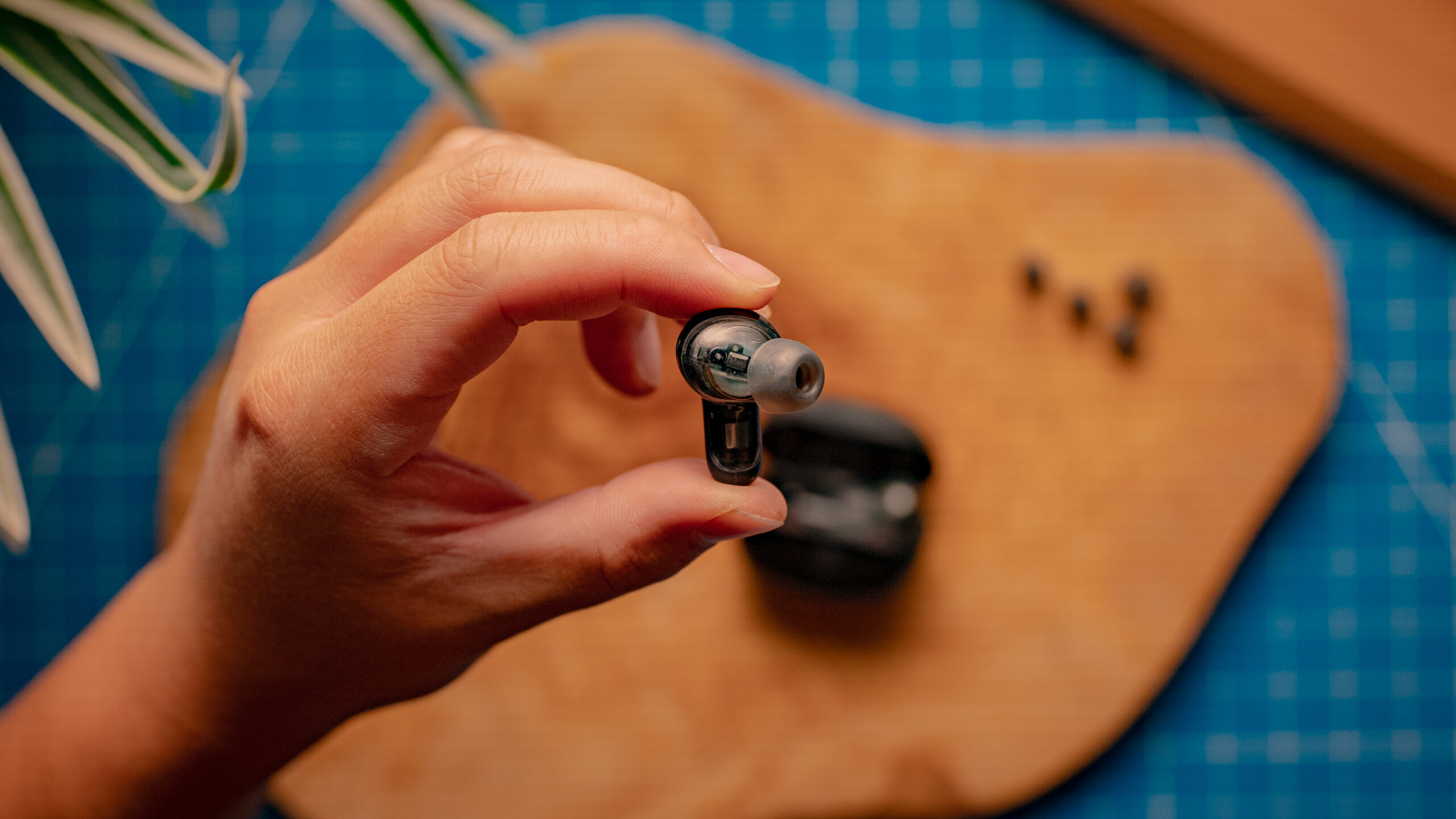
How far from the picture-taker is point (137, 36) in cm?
54

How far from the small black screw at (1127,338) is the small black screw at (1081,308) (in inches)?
1.1

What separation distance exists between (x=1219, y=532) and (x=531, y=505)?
67cm

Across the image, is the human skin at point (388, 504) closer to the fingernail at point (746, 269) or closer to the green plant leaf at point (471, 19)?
the fingernail at point (746, 269)

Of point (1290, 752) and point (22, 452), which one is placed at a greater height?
point (22, 452)

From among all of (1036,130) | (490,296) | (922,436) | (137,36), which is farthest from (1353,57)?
(137,36)

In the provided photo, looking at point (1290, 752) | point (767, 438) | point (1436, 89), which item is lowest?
point (1290, 752)

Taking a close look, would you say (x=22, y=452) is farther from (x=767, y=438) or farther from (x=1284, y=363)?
(x=1284, y=363)

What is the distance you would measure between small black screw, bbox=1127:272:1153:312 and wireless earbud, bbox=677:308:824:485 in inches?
22.4

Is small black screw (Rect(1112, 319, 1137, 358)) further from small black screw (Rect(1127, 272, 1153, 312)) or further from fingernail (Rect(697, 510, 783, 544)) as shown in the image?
fingernail (Rect(697, 510, 783, 544))

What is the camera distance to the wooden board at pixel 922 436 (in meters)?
0.78

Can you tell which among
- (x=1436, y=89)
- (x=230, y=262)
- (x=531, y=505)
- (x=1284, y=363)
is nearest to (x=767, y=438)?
(x=531, y=505)

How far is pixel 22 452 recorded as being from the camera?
0.92 metres

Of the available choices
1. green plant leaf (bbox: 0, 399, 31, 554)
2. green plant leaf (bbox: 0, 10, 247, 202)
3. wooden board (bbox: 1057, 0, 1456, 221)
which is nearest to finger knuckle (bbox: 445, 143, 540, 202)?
green plant leaf (bbox: 0, 10, 247, 202)

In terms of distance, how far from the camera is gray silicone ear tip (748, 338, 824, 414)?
0.95 feet
